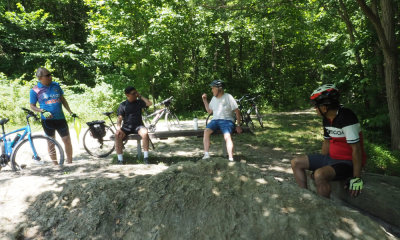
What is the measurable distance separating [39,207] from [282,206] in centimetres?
254

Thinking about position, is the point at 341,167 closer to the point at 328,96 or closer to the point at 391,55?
the point at 328,96

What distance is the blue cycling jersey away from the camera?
4.81m

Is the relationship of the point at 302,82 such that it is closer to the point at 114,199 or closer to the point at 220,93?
the point at 220,93

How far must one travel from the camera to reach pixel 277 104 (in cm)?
1911

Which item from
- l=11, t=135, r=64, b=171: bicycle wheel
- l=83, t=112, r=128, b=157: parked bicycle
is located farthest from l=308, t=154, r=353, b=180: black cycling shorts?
l=11, t=135, r=64, b=171: bicycle wheel

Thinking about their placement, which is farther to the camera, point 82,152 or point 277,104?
point 277,104

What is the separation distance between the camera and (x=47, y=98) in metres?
4.83

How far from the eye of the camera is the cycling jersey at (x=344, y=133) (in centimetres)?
281

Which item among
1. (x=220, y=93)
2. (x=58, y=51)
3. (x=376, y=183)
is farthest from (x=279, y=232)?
(x=58, y=51)

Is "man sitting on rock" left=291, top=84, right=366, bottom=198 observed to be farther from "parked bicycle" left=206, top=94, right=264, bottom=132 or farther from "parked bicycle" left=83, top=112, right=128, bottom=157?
"parked bicycle" left=206, top=94, right=264, bottom=132

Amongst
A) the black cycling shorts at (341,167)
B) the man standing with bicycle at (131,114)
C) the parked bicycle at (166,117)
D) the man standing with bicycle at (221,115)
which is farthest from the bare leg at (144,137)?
the parked bicycle at (166,117)

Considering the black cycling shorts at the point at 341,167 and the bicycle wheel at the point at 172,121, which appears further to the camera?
the bicycle wheel at the point at 172,121

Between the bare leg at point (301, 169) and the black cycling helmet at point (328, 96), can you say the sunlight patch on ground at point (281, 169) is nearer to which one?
the bare leg at point (301, 169)

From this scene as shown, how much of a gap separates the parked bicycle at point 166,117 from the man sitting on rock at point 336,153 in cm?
708
